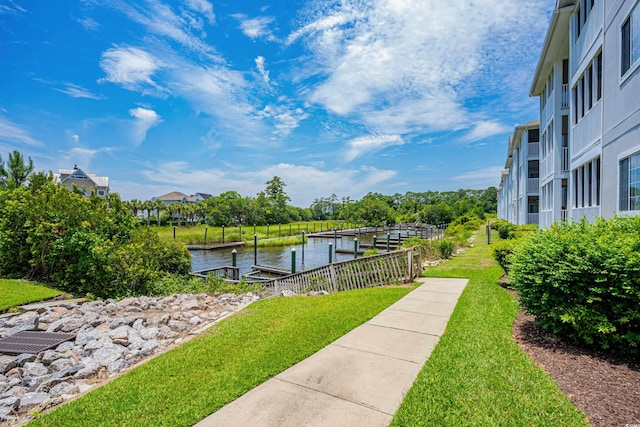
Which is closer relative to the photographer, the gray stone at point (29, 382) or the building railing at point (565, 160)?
the gray stone at point (29, 382)

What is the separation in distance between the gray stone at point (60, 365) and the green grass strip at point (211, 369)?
1.15 meters

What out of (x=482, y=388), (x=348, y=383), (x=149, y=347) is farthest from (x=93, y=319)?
(x=482, y=388)

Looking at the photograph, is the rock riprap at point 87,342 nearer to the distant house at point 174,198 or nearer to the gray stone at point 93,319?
the gray stone at point 93,319

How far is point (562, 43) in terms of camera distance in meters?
12.1

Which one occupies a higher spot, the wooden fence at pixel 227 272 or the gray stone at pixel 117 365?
the gray stone at pixel 117 365

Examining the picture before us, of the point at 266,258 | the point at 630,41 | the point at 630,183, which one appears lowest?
the point at 266,258

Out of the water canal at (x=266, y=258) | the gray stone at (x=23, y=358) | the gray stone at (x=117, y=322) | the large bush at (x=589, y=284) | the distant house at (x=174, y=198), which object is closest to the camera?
the large bush at (x=589, y=284)

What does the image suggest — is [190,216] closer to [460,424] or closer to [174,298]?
[174,298]

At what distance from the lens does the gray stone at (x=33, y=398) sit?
331 centimetres

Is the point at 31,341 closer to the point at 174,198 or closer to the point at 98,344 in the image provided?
the point at 98,344

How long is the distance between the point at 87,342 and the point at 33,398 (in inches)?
69.0

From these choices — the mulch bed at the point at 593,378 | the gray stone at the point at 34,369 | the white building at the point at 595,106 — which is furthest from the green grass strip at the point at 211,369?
the white building at the point at 595,106

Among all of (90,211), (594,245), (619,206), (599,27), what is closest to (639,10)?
(599,27)

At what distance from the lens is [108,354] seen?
4566 millimetres
